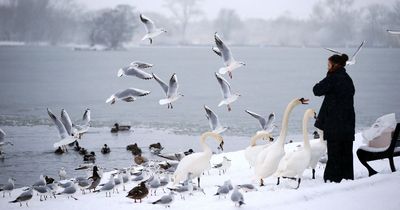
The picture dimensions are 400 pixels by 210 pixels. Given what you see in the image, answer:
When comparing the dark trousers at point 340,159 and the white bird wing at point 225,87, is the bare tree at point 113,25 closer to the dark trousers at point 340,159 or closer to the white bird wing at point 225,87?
the white bird wing at point 225,87

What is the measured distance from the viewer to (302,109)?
84.4ft

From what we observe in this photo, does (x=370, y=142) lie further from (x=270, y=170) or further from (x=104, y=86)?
(x=104, y=86)

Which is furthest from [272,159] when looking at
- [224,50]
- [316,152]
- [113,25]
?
[113,25]

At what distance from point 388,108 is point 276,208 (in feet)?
67.9

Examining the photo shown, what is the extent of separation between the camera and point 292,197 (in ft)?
22.7

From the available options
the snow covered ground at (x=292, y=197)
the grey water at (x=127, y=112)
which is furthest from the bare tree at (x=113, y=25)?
the snow covered ground at (x=292, y=197)

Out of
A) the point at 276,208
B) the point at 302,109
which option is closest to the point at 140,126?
the point at 302,109

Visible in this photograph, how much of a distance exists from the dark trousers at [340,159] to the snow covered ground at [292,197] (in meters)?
0.20

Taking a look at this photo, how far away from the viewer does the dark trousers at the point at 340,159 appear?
794 centimetres

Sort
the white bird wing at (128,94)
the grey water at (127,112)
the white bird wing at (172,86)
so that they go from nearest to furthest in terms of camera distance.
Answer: the white bird wing at (172,86)
the white bird wing at (128,94)
the grey water at (127,112)

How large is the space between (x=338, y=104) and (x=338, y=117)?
0.17m

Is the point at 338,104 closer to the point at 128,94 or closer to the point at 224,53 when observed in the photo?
the point at 224,53

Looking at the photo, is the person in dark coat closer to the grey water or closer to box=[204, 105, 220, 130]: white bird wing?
box=[204, 105, 220, 130]: white bird wing

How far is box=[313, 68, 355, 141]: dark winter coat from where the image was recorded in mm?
7844
